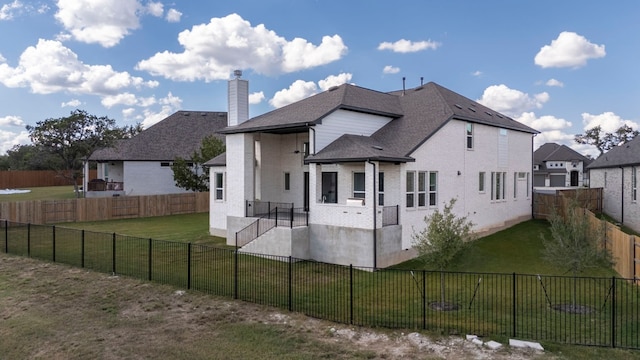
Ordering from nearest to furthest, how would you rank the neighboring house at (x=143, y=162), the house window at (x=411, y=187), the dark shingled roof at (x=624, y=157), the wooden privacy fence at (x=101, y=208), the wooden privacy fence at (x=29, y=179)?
the house window at (x=411, y=187) → the dark shingled roof at (x=624, y=157) → the wooden privacy fence at (x=101, y=208) → the neighboring house at (x=143, y=162) → the wooden privacy fence at (x=29, y=179)

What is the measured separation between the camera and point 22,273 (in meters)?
14.7

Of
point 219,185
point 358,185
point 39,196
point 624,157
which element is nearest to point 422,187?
point 358,185

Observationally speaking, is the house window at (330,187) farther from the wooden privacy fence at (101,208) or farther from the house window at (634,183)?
the wooden privacy fence at (101,208)

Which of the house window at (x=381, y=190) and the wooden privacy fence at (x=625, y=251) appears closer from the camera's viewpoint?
the wooden privacy fence at (x=625, y=251)

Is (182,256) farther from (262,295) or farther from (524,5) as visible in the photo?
(524,5)

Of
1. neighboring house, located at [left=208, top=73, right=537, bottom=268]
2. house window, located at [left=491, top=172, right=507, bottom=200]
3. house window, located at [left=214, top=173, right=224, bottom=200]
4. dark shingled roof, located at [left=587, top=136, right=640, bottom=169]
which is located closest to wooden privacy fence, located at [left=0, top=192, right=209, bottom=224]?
neighboring house, located at [left=208, top=73, right=537, bottom=268]

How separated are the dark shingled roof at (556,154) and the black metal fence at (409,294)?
60.2m

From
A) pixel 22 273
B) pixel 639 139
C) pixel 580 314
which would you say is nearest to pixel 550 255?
pixel 580 314

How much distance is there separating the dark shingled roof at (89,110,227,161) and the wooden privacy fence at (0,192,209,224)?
6.93m

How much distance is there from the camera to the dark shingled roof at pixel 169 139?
41.2 metres

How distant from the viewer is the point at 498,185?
81.6 feet

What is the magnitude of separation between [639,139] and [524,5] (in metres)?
13.2

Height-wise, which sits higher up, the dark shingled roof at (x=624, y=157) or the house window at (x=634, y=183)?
the dark shingled roof at (x=624, y=157)

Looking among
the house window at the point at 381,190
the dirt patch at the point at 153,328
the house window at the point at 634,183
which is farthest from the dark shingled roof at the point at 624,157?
the dirt patch at the point at 153,328
